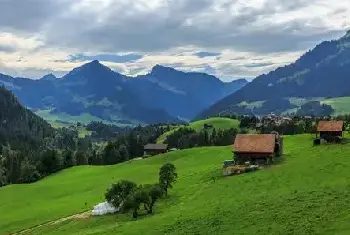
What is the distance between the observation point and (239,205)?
183 feet

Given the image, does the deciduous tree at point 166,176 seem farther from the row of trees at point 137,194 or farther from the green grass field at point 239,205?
the green grass field at point 239,205

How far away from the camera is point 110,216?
68.9 meters

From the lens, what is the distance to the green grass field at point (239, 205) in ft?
156

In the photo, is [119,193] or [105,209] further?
[105,209]

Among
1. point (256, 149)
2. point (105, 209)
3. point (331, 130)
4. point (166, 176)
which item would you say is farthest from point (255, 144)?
point (105, 209)

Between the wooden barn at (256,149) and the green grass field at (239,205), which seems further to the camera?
the wooden barn at (256,149)

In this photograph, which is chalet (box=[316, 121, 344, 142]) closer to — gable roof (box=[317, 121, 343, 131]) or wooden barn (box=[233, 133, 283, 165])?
gable roof (box=[317, 121, 343, 131])

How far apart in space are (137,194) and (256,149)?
2626 cm

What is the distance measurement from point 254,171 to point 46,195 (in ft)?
176

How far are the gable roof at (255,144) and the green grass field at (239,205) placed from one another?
3.86 meters

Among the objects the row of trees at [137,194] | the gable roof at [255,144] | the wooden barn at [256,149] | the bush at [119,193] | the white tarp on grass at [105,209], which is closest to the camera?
the row of trees at [137,194]

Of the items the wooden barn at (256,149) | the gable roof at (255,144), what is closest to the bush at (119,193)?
the wooden barn at (256,149)

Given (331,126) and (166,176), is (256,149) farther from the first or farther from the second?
(331,126)

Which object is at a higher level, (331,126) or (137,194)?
(331,126)
